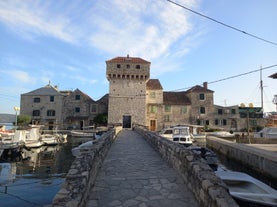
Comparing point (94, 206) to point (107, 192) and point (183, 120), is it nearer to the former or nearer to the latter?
point (107, 192)

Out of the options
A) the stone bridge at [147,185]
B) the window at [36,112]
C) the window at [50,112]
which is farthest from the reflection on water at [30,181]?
the window at [36,112]

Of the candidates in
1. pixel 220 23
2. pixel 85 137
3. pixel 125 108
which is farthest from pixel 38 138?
pixel 220 23

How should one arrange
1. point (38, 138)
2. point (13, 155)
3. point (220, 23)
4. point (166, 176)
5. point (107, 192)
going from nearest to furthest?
point (107, 192) < point (166, 176) < point (220, 23) < point (13, 155) < point (38, 138)

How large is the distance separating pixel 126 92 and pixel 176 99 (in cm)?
1190

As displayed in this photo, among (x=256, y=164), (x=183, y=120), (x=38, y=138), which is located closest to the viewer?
(x=256, y=164)

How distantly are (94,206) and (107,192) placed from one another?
33.6 inches

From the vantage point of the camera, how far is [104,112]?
161 feet

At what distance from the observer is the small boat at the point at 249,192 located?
6.70 meters

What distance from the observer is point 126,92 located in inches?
1716

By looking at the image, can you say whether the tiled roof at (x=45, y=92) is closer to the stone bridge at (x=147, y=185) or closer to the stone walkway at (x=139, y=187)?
the stone walkway at (x=139, y=187)

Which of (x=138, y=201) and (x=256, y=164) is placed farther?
(x=256, y=164)

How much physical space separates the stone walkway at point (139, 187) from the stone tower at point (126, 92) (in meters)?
34.8

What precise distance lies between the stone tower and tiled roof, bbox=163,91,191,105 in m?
7.21

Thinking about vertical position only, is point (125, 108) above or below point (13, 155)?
above
